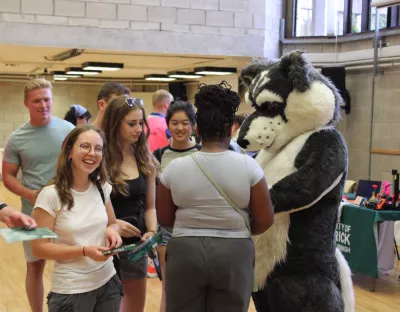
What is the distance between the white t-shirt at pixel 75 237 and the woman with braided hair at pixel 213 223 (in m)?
0.30

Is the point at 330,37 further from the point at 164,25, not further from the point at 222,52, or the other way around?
the point at 164,25

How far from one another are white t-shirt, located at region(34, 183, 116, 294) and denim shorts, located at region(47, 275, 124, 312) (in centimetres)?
2

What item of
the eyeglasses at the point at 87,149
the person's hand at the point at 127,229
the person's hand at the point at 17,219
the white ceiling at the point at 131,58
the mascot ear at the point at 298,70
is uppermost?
the white ceiling at the point at 131,58

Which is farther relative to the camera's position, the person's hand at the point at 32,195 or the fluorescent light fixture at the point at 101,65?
the fluorescent light fixture at the point at 101,65

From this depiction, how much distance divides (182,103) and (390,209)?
2.10 m

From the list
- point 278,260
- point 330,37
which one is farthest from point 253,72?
point 330,37

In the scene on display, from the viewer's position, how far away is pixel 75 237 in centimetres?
220

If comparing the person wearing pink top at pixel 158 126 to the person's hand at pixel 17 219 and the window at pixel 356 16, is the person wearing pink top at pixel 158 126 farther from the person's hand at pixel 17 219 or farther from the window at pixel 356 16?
the person's hand at pixel 17 219

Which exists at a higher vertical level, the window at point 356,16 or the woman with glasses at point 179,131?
the window at point 356,16

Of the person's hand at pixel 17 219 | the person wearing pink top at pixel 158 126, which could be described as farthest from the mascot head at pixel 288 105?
the person wearing pink top at pixel 158 126

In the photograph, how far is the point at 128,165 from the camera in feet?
9.48

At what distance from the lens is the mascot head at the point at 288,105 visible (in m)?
2.58

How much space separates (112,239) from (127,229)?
0.35 m

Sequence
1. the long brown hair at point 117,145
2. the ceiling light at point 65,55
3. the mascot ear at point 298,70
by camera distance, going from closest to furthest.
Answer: the mascot ear at point 298,70 → the long brown hair at point 117,145 → the ceiling light at point 65,55
